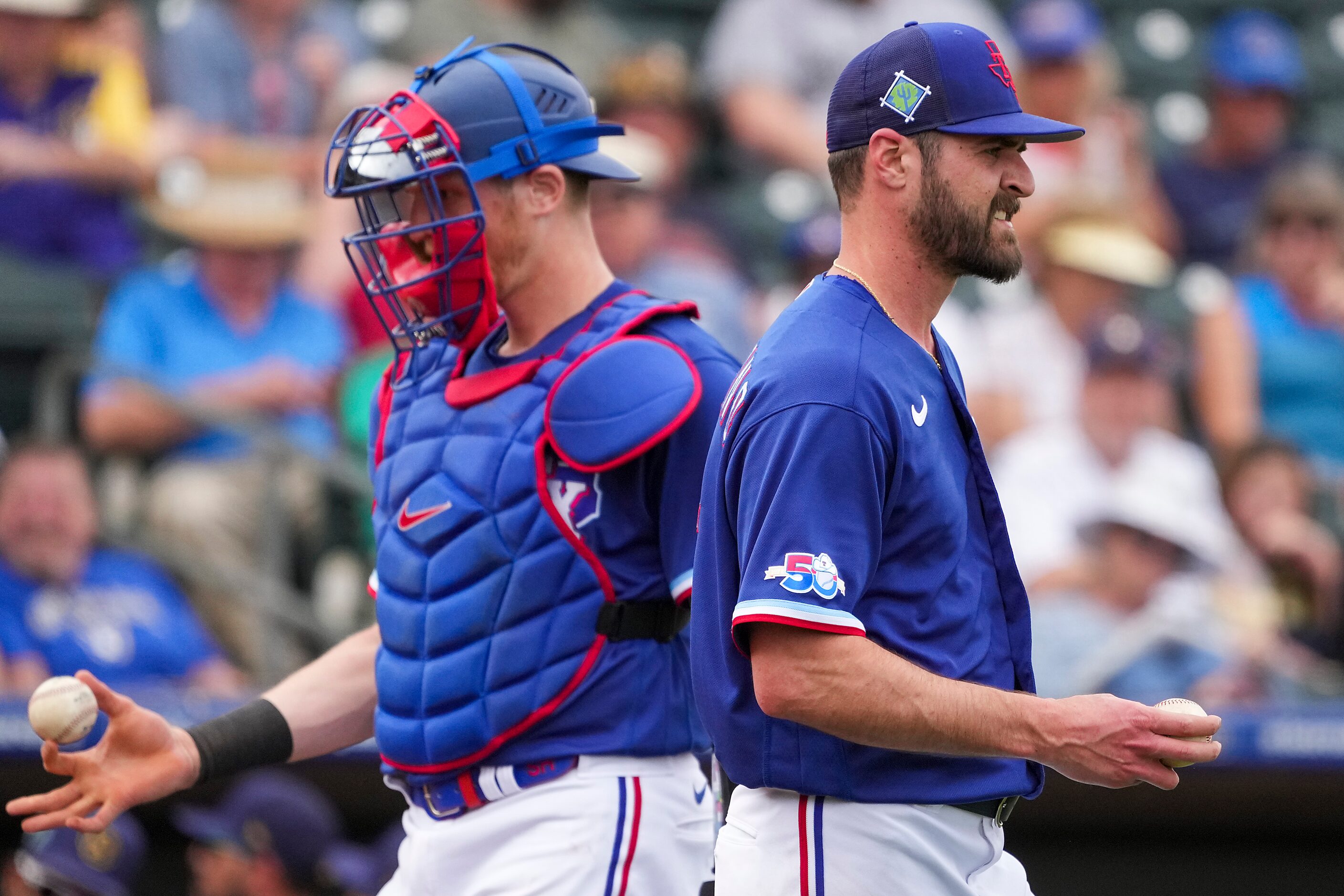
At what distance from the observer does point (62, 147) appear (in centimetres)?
616

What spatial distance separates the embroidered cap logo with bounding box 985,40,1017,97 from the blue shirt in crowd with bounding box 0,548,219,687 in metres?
3.56

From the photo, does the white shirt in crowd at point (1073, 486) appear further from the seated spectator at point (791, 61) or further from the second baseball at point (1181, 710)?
the second baseball at point (1181, 710)

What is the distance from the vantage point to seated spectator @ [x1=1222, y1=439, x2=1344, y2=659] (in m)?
5.58

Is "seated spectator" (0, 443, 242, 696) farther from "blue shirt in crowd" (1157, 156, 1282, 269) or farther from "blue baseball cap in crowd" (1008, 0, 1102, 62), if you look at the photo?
"blue shirt in crowd" (1157, 156, 1282, 269)

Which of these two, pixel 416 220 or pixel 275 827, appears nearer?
pixel 416 220

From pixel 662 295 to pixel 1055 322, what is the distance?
2.82m

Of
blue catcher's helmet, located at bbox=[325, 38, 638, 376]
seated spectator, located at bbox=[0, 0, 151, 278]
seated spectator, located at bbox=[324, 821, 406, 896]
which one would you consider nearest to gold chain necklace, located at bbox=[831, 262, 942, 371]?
blue catcher's helmet, located at bbox=[325, 38, 638, 376]

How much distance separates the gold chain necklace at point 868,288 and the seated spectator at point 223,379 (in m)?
3.27

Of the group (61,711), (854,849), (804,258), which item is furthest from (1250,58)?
(61,711)

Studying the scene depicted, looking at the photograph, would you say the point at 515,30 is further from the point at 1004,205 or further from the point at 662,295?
the point at 1004,205

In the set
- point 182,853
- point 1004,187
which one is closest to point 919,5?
point 182,853

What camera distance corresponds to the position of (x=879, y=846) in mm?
2270

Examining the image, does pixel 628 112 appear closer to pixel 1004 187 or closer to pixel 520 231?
pixel 520 231

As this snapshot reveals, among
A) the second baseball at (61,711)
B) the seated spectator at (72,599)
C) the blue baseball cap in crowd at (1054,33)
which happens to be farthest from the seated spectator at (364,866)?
the blue baseball cap in crowd at (1054,33)
